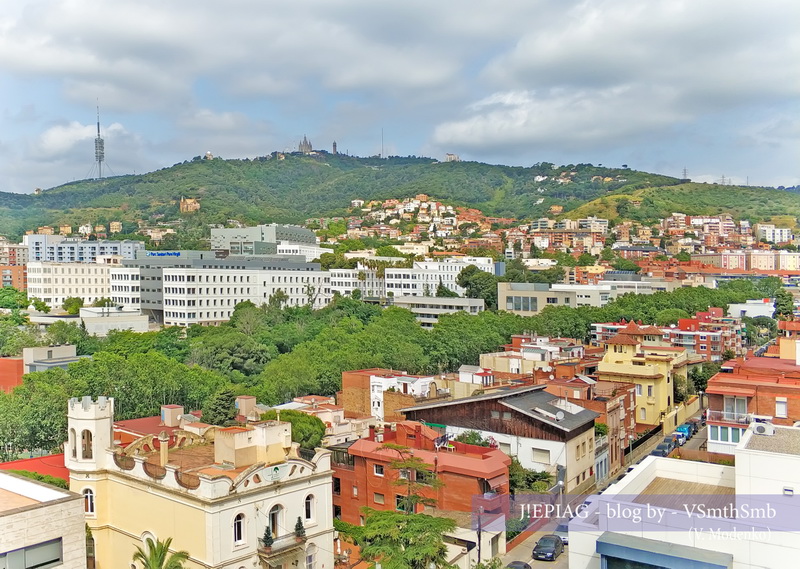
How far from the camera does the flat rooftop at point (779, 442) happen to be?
15703 millimetres

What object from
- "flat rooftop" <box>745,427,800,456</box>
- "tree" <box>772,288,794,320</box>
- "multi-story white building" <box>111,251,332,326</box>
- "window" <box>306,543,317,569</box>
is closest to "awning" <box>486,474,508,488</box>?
"window" <box>306,543,317,569</box>

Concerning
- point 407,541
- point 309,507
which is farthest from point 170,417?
point 407,541

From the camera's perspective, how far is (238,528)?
2130 centimetres

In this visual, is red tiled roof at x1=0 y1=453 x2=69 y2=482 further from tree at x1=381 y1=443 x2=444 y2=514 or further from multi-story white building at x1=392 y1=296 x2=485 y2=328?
multi-story white building at x1=392 y1=296 x2=485 y2=328

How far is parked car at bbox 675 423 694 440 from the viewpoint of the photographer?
149ft

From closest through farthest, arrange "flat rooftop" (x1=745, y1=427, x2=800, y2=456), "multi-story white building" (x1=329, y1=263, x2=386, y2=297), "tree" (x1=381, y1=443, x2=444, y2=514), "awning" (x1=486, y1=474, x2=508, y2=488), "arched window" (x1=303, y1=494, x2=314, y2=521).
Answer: "flat rooftop" (x1=745, y1=427, x2=800, y2=456) < "arched window" (x1=303, y1=494, x2=314, y2=521) < "tree" (x1=381, y1=443, x2=444, y2=514) < "awning" (x1=486, y1=474, x2=508, y2=488) < "multi-story white building" (x1=329, y1=263, x2=386, y2=297)

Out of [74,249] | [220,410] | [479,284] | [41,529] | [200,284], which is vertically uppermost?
[74,249]

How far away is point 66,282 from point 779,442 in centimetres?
10969

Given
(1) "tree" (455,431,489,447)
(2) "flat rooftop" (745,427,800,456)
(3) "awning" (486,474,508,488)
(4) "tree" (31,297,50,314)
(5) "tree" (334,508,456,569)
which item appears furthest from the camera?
(4) "tree" (31,297,50,314)

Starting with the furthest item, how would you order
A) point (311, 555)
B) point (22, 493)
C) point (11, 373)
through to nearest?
point (11, 373) → point (311, 555) → point (22, 493)

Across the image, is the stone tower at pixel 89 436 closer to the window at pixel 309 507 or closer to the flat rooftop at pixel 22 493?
the flat rooftop at pixel 22 493

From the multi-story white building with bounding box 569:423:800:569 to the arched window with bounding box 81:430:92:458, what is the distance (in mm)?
16640

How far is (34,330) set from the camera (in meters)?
74.9

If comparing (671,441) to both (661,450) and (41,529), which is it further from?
(41,529)
